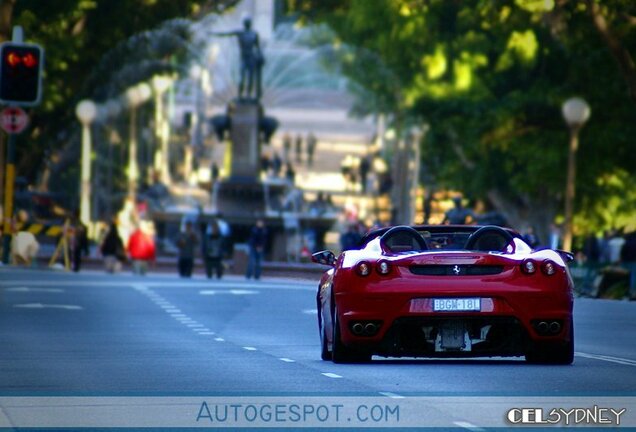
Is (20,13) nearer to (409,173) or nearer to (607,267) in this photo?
(607,267)

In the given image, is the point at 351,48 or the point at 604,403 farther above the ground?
the point at 351,48

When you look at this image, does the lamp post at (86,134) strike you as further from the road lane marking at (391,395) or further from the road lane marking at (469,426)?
the road lane marking at (469,426)

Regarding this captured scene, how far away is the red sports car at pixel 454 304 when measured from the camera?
722 inches

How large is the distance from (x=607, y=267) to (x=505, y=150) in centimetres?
1212

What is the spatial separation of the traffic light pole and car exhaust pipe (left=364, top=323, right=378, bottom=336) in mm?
22453

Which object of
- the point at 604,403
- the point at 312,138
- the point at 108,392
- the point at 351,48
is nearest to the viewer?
the point at 604,403

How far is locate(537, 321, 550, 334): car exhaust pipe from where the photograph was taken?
60.7 ft

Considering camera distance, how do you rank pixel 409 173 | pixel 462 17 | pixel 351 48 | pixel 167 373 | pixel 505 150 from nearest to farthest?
1. pixel 167 373
2. pixel 462 17
3. pixel 505 150
4. pixel 351 48
5. pixel 409 173

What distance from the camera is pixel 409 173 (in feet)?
304

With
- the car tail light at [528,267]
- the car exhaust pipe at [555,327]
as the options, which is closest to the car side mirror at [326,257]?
the car tail light at [528,267]

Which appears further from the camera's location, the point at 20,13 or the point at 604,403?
the point at 20,13

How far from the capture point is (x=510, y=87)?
5516 centimetres

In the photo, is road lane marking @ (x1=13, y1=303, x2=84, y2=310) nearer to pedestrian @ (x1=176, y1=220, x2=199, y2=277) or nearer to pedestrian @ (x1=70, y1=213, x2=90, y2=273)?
pedestrian @ (x1=176, y1=220, x2=199, y2=277)

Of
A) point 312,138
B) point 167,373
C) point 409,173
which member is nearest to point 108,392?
point 167,373
